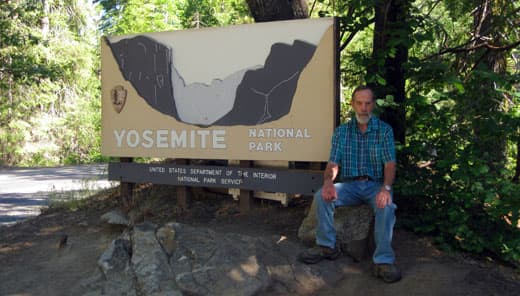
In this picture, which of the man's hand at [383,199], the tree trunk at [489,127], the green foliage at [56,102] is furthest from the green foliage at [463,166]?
the green foliage at [56,102]

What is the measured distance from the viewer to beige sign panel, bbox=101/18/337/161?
5.05 meters

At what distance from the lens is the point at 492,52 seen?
20.2ft

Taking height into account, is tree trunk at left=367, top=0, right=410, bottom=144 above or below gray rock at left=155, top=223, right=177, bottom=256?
above

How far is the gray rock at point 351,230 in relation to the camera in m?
4.29

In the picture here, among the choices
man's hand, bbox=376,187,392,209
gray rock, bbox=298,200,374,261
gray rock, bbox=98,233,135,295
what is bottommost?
gray rock, bbox=98,233,135,295

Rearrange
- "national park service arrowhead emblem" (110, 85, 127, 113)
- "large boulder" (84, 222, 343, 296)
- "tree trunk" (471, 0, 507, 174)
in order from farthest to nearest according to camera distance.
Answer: "national park service arrowhead emblem" (110, 85, 127, 113) → "tree trunk" (471, 0, 507, 174) → "large boulder" (84, 222, 343, 296)

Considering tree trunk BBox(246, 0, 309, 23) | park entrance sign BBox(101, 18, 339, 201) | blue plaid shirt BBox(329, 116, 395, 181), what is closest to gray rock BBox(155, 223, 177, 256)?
park entrance sign BBox(101, 18, 339, 201)

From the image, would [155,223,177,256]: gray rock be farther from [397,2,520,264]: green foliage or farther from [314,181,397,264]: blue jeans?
[397,2,520,264]: green foliage

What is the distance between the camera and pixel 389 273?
12.6 ft

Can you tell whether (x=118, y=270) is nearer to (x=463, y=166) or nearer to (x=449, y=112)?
(x=463, y=166)

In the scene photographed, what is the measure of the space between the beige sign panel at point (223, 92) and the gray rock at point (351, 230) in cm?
74

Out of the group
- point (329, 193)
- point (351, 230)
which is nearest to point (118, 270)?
point (329, 193)

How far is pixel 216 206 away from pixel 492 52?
156 inches

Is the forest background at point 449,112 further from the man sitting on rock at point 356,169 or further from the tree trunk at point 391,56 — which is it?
the man sitting on rock at point 356,169
